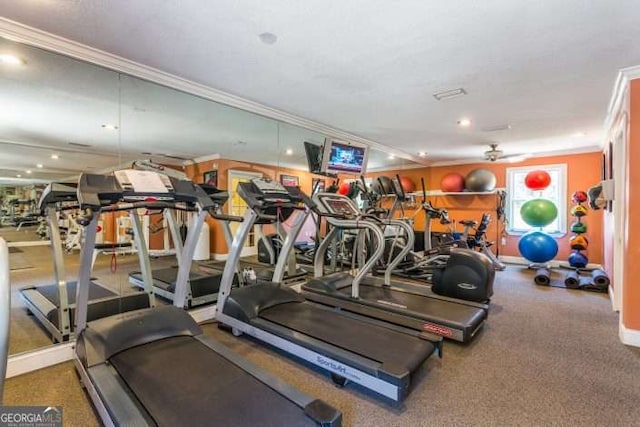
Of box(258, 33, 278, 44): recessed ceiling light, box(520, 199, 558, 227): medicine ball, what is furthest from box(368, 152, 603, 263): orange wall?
box(258, 33, 278, 44): recessed ceiling light

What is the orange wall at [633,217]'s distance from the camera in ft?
9.30

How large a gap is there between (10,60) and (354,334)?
11.3 feet

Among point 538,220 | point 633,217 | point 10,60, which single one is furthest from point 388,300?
point 538,220

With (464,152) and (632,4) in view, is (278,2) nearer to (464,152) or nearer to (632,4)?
(632,4)

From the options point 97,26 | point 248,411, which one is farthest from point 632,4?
point 97,26

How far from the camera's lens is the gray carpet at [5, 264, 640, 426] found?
1897 millimetres

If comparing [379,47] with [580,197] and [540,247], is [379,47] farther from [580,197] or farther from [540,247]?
[580,197]

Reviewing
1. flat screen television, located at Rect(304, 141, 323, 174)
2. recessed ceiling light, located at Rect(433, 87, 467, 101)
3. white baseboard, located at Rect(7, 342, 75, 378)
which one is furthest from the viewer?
flat screen television, located at Rect(304, 141, 323, 174)

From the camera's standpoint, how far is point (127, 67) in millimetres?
2768

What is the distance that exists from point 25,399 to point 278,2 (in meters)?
3.05

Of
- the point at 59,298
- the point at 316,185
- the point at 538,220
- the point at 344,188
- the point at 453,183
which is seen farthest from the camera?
the point at 453,183

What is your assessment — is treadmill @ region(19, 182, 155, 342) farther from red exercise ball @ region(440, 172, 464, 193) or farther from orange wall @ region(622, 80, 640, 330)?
red exercise ball @ region(440, 172, 464, 193)

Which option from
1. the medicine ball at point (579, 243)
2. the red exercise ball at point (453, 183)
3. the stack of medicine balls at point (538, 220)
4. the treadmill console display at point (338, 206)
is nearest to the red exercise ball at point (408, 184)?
the red exercise ball at point (453, 183)

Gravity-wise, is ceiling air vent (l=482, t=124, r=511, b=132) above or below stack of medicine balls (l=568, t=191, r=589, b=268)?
above
